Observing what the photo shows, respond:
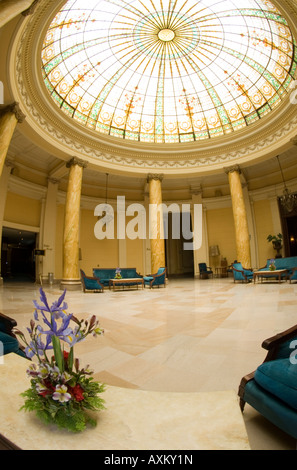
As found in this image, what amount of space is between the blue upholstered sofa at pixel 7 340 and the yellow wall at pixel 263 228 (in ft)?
56.0

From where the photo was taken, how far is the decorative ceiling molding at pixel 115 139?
8086mm

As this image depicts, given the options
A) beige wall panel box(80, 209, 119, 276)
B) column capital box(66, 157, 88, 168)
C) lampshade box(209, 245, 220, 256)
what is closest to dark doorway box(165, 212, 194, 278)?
lampshade box(209, 245, 220, 256)

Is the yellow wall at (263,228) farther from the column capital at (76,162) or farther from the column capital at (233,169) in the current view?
the column capital at (76,162)

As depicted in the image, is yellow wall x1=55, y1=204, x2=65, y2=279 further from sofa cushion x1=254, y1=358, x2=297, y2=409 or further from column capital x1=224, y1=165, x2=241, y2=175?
sofa cushion x1=254, y1=358, x2=297, y2=409

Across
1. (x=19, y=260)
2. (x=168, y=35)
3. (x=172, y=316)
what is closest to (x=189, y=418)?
(x=172, y=316)

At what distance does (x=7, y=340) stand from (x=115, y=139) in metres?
14.0

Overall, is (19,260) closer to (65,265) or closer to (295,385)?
Answer: (65,265)

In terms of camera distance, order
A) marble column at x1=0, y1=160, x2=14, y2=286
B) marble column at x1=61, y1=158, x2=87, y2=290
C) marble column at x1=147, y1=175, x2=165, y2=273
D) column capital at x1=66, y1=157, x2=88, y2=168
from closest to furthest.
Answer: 1. marble column at x1=61, y1=158, x2=87, y2=290
2. marble column at x1=0, y1=160, x2=14, y2=286
3. column capital at x1=66, y1=157, x2=88, y2=168
4. marble column at x1=147, y1=175, x2=165, y2=273

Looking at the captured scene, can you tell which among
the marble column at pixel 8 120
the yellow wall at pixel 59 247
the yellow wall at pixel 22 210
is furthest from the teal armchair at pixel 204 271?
the marble column at pixel 8 120

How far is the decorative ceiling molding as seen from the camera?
8086 mm

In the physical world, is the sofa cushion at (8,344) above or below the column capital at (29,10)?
below

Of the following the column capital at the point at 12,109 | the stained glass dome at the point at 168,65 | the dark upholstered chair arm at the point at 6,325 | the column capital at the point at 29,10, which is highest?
the stained glass dome at the point at 168,65

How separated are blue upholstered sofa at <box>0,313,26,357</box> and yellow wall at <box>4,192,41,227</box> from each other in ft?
41.9

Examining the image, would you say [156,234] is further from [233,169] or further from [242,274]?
[233,169]
